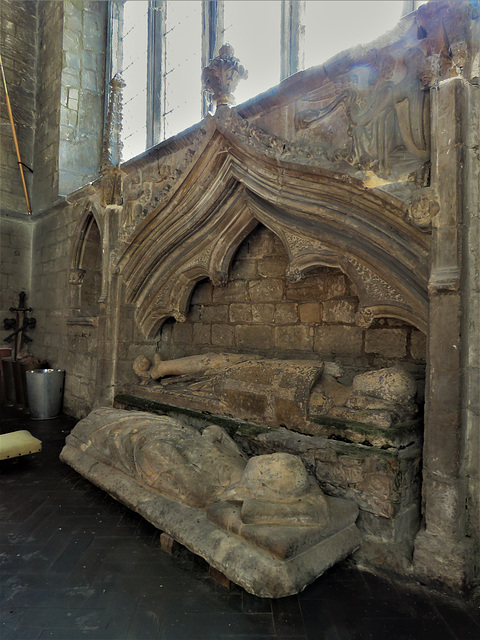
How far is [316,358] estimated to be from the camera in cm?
335

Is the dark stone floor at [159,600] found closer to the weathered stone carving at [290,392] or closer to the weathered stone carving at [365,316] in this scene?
the weathered stone carving at [290,392]

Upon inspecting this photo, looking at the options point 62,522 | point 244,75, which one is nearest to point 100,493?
point 62,522

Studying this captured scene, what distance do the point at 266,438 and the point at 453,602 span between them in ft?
4.12

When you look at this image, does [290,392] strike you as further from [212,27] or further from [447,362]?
[212,27]

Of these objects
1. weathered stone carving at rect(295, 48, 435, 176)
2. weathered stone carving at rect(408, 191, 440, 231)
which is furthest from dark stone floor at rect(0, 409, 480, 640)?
weathered stone carving at rect(295, 48, 435, 176)

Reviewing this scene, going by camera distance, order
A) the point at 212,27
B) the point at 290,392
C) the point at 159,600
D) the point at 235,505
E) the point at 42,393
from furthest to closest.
A: the point at 42,393, the point at 212,27, the point at 290,392, the point at 235,505, the point at 159,600

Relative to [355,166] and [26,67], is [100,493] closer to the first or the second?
[355,166]

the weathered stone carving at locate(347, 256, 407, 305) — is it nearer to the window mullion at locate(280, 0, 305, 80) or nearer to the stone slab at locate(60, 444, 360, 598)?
the stone slab at locate(60, 444, 360, 598)

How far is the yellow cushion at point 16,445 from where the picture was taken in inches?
126

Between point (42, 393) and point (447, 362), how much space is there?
16.4 feet

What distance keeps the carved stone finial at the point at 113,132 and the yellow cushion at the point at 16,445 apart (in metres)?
2.92

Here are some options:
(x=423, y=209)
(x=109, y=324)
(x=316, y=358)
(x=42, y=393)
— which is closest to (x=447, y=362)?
(x=423, y=209)

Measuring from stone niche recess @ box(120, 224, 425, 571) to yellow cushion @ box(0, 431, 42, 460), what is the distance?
0.92 meters

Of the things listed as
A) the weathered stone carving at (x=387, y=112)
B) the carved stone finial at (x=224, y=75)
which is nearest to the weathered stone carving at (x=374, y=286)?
the weathered stone carving at (x=387, y=112)
